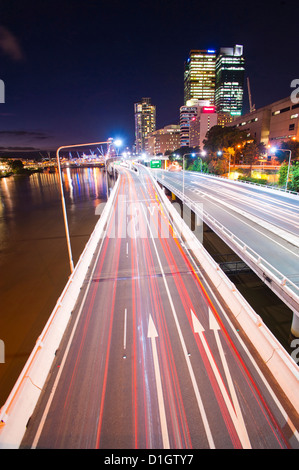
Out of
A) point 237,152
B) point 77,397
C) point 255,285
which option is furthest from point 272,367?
point 237,152

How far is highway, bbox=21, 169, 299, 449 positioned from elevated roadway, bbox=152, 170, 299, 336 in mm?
4414

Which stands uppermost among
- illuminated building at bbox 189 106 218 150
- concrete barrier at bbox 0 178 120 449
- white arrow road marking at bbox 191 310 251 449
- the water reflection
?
illuminated building at bbox 189 106 218 150

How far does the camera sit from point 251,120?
10906 centimetres

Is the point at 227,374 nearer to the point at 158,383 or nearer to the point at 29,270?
the point at 158,383

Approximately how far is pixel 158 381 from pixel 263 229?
2191 cm

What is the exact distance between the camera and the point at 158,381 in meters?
9.94

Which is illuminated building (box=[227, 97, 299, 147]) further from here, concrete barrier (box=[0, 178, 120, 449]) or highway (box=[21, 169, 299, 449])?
concrete barrier (box=[0, 178, 120, 449])

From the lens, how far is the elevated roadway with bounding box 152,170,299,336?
16.3 m

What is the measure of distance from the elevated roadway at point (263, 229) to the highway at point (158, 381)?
4.41 m

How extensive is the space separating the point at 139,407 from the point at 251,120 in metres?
127

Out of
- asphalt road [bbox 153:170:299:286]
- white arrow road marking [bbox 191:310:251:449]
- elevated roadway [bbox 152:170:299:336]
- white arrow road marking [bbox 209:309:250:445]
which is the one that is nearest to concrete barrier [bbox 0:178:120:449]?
white arrow road marking [bbox 191:310:251:449]

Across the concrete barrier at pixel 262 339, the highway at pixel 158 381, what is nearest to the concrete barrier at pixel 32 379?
the highway at pixel 158 381

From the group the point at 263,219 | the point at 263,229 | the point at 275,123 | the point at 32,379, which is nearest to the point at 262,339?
the point at 32,379

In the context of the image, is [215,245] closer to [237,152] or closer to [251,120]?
[237,152]
